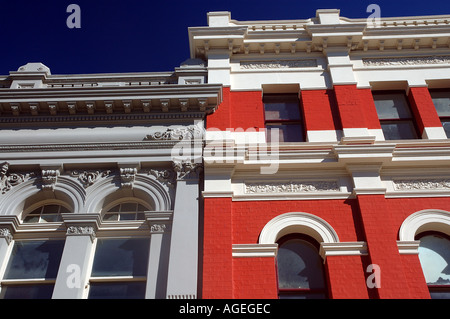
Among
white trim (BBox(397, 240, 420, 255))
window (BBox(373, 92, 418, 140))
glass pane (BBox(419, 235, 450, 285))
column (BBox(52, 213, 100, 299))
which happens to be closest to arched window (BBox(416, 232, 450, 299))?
glass pane (BBox(419, 235, 450, 285))

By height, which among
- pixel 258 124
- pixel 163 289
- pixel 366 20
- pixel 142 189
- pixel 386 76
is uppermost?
pixel 366 20

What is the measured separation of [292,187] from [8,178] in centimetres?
641

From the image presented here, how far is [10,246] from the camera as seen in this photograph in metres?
11.0

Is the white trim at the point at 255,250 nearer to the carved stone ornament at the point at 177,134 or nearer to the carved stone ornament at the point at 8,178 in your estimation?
the carved stone ornament at the point at 177,134

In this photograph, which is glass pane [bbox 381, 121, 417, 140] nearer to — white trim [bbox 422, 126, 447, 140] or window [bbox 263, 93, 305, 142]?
white trim [bbox 422, 126, 447, 140]

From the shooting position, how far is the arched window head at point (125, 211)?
11484 mm

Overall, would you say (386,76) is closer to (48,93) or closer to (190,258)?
(190,258)

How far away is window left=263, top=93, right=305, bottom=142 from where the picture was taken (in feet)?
42.8

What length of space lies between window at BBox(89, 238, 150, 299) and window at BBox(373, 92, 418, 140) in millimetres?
6630

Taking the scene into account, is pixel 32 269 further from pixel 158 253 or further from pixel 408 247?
pixel 408 247

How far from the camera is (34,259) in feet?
35.3

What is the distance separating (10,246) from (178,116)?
4835 mm

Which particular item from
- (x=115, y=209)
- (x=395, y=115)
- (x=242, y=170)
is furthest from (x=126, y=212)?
(x=395, y=115)

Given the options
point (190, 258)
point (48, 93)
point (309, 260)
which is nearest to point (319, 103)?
point (309, 260)
